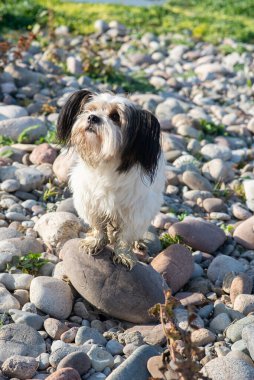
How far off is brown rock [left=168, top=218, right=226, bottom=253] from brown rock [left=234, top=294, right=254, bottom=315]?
0.87 metres

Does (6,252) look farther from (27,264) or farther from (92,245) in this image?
(92,245)

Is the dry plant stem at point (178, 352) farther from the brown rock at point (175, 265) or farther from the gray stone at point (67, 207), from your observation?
the gray stone at point (67, 207)

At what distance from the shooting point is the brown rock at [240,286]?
512 cm

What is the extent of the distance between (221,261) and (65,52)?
546 cm

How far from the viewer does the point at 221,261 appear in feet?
18.1

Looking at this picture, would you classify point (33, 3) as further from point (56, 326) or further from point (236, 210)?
point (56, 326)

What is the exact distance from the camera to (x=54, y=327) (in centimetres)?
457

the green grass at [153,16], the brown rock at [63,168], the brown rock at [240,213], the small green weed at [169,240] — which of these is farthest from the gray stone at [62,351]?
the green grass at [153,16]

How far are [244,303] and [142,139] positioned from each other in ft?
4.53

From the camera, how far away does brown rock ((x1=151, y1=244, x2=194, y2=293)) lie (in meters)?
5.21

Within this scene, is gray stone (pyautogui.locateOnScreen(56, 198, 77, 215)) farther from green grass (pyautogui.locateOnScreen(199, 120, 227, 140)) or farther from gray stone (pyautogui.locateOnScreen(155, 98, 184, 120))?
green grass (pyautogui.locateOnScreen(199, 120, 227, 140))

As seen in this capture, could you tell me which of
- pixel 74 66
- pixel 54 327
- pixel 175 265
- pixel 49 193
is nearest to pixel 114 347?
pixel 54 327

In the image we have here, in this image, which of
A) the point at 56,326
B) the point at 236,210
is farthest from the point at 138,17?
the point at 56,326

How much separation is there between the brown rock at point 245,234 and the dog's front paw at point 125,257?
1232 mm
